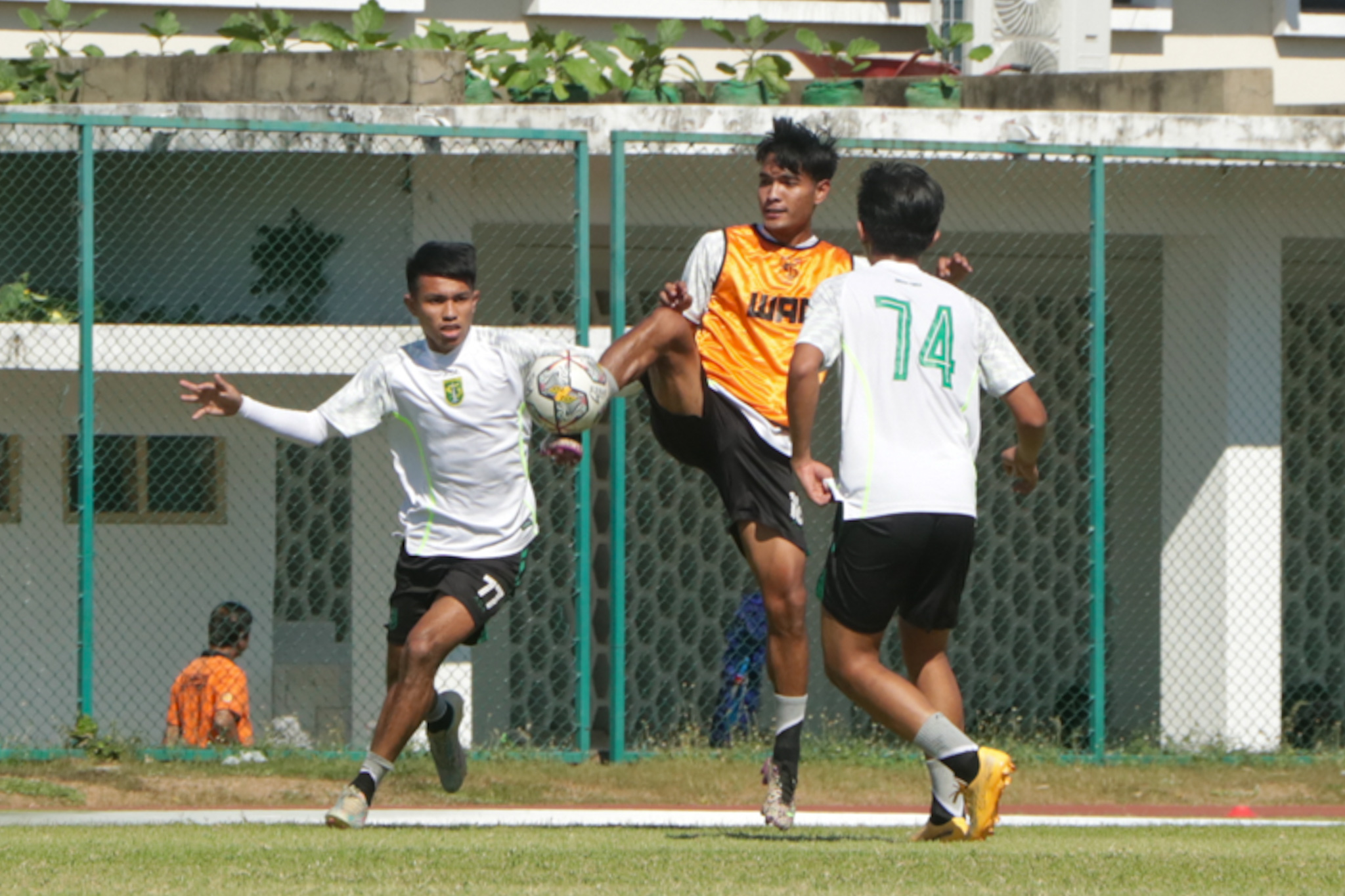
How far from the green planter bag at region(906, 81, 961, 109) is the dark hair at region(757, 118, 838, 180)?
4.29 meters

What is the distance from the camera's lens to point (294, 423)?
6.87 metres

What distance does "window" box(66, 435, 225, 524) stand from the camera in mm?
10938

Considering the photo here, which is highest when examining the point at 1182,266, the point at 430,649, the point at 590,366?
the point at 1182,266

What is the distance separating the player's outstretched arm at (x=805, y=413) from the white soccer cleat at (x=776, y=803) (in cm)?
115

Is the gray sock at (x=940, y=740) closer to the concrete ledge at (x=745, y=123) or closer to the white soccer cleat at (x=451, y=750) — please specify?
the white soccer cleat at (x=451, y=750)

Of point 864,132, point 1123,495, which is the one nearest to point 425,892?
point 864,132

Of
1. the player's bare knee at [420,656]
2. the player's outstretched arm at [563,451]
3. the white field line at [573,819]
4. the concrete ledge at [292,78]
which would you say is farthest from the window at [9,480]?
the player's outstretched arm at [563,451]

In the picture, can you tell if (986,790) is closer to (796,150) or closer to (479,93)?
(796,150)

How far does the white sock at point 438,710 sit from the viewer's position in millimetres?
6938

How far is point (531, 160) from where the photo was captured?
1039 cm

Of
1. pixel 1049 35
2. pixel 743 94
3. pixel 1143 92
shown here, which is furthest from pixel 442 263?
pixel 1049 35

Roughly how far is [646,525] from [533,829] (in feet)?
17.6

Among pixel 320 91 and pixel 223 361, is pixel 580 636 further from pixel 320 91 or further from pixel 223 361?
pixel 320 91

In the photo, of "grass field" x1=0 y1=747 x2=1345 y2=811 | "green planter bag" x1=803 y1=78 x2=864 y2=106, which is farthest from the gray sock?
"green planter bag" x1=803 y1=78 x2=864 y2=106
